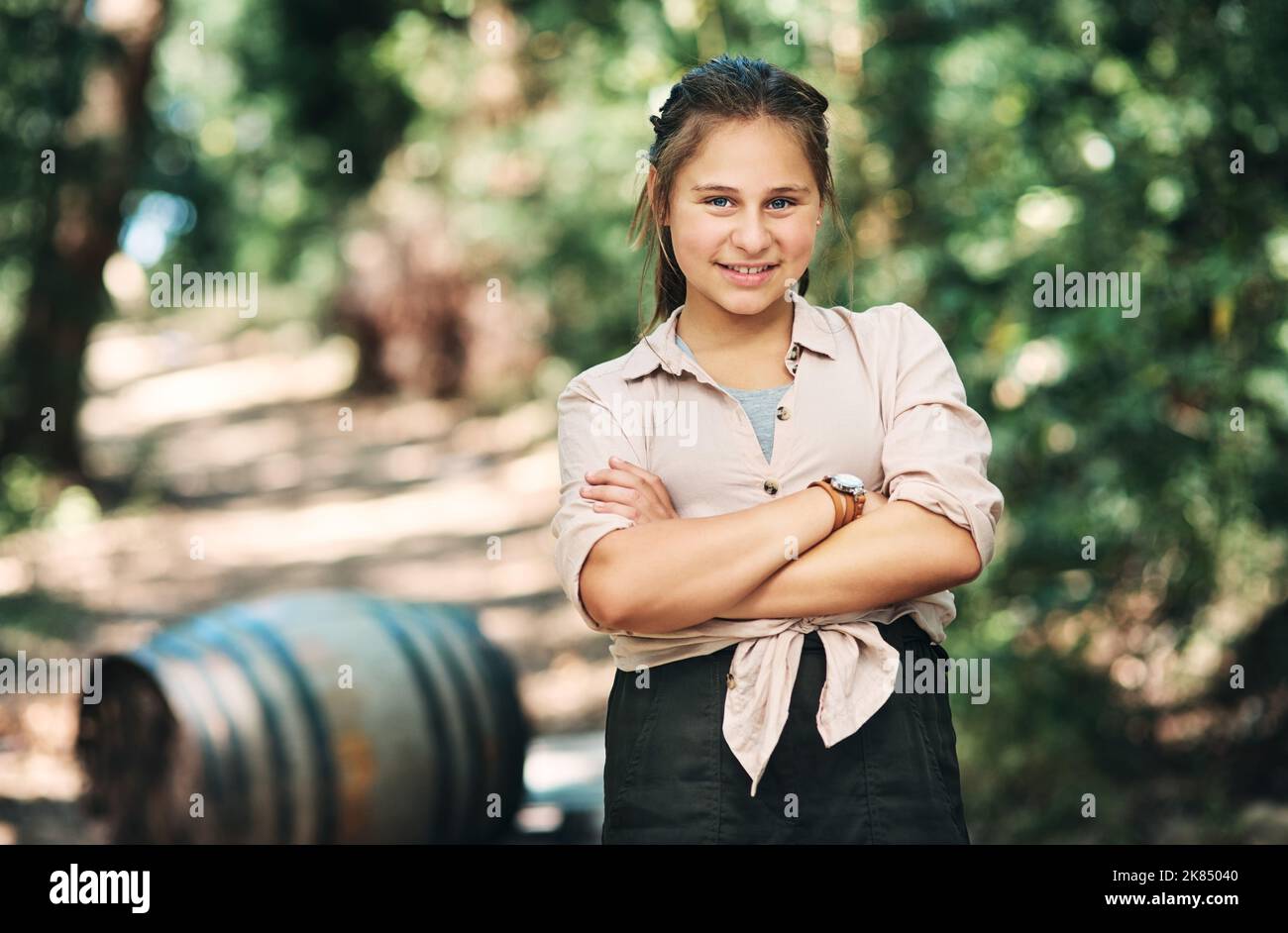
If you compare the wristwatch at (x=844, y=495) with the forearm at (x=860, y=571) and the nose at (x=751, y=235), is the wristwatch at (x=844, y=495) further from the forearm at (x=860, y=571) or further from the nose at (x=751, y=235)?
the nose at (x=751, y=235)

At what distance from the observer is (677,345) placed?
2016mm

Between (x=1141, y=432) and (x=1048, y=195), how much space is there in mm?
858

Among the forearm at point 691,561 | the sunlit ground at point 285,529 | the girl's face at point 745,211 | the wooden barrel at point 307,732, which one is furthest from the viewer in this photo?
the sunlit ground at point 285,529

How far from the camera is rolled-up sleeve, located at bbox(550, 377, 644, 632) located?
1891mm

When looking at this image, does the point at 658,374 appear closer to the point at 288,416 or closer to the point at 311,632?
the point at 311,632

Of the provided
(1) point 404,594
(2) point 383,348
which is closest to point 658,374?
(1) point 404,594

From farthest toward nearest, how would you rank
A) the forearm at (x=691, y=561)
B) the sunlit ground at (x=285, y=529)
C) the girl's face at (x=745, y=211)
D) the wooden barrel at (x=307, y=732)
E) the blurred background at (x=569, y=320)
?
1. the sunlit ground at (x=285, y=529)
2. the blurred background at (x=569, y=320)
3. the wooden barrel at (x=307, y=732)
4. the girl's face at (x=745, y=211)
5. the forearm at (x=691, y=561)

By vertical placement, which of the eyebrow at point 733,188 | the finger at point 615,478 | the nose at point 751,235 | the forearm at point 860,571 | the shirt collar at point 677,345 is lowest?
the forearm at point 860,571

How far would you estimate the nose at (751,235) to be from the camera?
1897 mm

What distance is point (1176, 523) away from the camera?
16.1ft

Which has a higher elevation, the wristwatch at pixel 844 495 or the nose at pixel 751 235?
the nose at pixel 751 235

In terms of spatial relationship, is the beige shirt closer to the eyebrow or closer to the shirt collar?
the shirt collar

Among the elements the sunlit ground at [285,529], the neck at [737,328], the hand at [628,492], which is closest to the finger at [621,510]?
the hand at [628,492]

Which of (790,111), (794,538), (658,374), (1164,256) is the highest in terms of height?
(1164,256)
